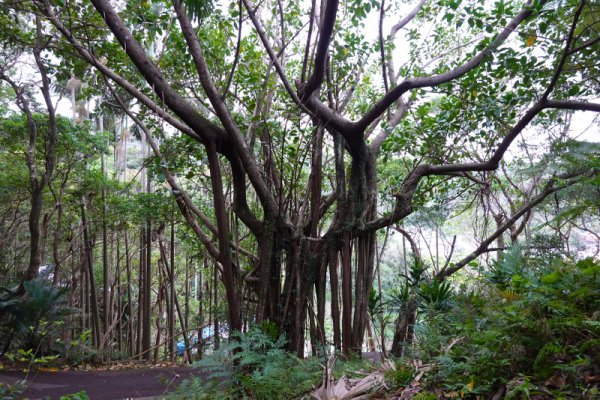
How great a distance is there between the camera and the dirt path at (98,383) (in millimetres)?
5332

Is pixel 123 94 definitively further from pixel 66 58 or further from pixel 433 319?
pixel 433 319

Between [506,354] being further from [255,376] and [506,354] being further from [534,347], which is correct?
[255,376]

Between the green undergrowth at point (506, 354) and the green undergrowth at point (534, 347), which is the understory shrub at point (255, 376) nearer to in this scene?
the green undergrowth at point (506, 354)

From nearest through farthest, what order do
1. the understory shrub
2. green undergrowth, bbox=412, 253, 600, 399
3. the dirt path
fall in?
green undergrowth, bbox=412, 253, 600, 399 < the understory shrub < the dirt path

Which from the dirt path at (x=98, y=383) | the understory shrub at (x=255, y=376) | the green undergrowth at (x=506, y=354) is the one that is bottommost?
the dirt path at (x=98, y=383)

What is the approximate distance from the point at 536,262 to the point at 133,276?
14.1 m

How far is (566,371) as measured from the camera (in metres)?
1.83

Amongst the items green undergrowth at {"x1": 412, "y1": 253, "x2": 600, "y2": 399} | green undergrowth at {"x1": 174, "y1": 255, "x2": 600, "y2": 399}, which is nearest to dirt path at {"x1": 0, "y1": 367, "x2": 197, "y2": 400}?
green undergrowth at {"x1": 174, "y1": 255, "x2": 600, "y2": 399}

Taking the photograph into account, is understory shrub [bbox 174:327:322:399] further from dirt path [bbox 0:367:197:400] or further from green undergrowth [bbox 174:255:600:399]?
dirt path [bbox 0:367:197:400]

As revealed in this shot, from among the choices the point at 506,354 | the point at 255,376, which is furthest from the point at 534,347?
the point at 255,376

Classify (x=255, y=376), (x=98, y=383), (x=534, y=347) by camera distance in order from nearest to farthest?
(x=534, y=347), (x=255, y=376), (x=98, y=383)

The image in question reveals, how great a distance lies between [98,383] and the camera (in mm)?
6281

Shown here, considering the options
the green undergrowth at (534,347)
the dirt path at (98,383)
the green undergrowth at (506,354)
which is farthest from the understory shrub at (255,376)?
the dirt path at (98,383)

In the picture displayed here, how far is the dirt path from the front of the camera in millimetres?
5332
